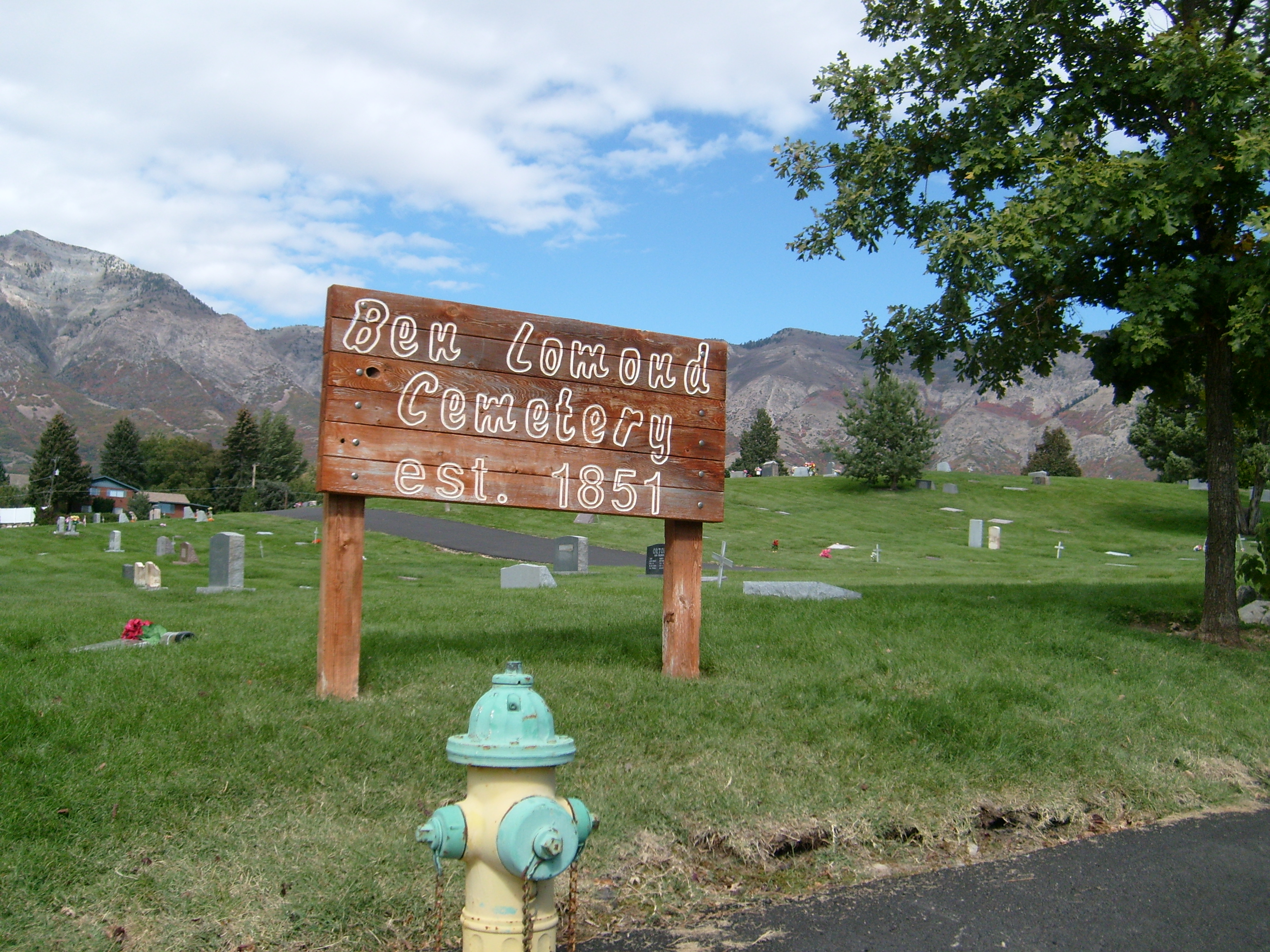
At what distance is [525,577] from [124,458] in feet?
367

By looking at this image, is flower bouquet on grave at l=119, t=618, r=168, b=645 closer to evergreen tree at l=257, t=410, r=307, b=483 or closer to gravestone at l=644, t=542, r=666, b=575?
gravestone at l=644, t=542, r=666, b=575

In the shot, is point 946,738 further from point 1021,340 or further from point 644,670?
point 1021,340

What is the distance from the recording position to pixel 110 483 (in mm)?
111125

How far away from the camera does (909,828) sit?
5.41m

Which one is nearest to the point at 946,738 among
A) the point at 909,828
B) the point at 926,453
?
the point at 909,828

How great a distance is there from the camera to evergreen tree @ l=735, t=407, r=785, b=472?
10119 centimetres

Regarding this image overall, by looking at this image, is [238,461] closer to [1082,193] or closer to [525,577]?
[525,577]

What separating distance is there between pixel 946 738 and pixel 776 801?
5.79 ft

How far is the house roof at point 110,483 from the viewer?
357ft

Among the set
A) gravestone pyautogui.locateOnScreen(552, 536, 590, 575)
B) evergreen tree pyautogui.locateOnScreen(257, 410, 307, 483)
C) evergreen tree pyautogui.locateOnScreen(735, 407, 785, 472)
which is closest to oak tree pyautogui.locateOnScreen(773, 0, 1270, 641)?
gravestone pyautogui.locateOnScreen(552, 536, 590, 575)

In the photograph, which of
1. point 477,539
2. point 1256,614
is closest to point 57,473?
point 477,539

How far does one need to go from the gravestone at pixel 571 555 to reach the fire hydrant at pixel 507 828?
2157 centimetres

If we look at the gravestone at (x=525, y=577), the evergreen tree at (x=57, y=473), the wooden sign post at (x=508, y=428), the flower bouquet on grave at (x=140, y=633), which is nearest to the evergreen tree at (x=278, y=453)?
the evergreen tree at (x=57, y=473)

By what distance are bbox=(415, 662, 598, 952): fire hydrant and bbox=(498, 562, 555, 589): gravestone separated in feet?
50.2
